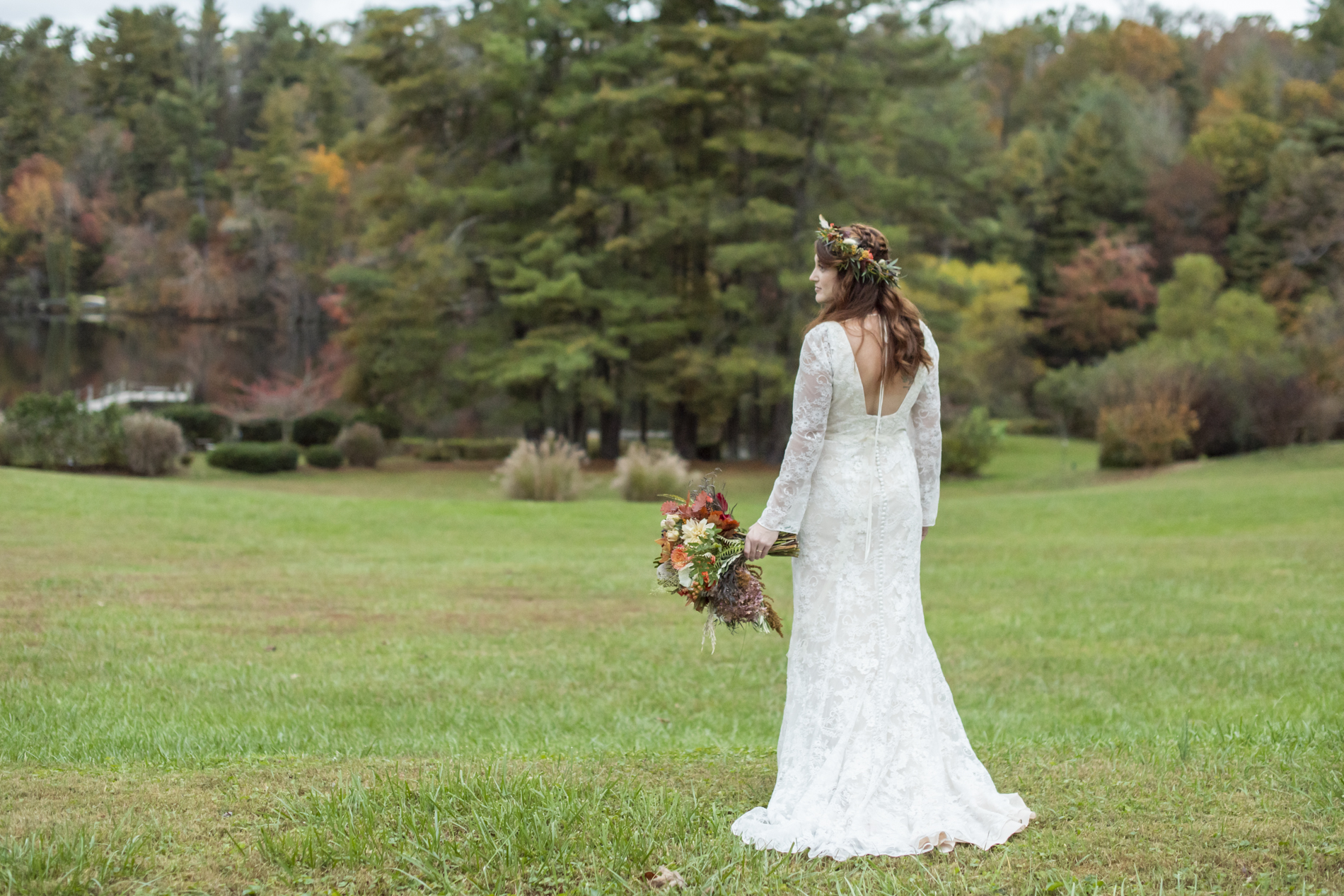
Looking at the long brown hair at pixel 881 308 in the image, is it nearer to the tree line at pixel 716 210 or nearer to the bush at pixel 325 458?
the tree line at pixel 716 210

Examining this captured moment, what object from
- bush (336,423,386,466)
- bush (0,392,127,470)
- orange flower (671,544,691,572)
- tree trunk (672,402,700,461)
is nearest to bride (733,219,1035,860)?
orange flower (671,544,691,572)

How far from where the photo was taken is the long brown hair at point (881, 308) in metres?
4.34

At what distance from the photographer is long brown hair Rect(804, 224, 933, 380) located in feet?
14.2

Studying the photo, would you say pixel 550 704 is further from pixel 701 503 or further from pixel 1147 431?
pixel 1147 431

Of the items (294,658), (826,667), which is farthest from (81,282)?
(826,667)

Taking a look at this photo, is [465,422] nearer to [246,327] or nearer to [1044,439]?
[1044,439]

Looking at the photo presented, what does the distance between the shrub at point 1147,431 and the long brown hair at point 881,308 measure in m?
23.0

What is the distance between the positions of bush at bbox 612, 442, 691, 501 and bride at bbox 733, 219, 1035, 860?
53.3 feet

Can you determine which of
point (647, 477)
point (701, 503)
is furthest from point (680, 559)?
point (647, 477)

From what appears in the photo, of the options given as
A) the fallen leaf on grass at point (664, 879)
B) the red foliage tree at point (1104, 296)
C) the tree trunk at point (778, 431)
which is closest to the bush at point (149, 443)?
the tree trunk at point (778, 431)

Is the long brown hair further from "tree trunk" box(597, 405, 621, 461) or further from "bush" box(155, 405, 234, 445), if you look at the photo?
"bush" box(155, 405, 234, 445)

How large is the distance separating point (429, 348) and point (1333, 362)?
849 inches

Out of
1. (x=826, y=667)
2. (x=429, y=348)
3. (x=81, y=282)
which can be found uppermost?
(x=81, y=282)

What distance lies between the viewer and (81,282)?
73.7 metres
